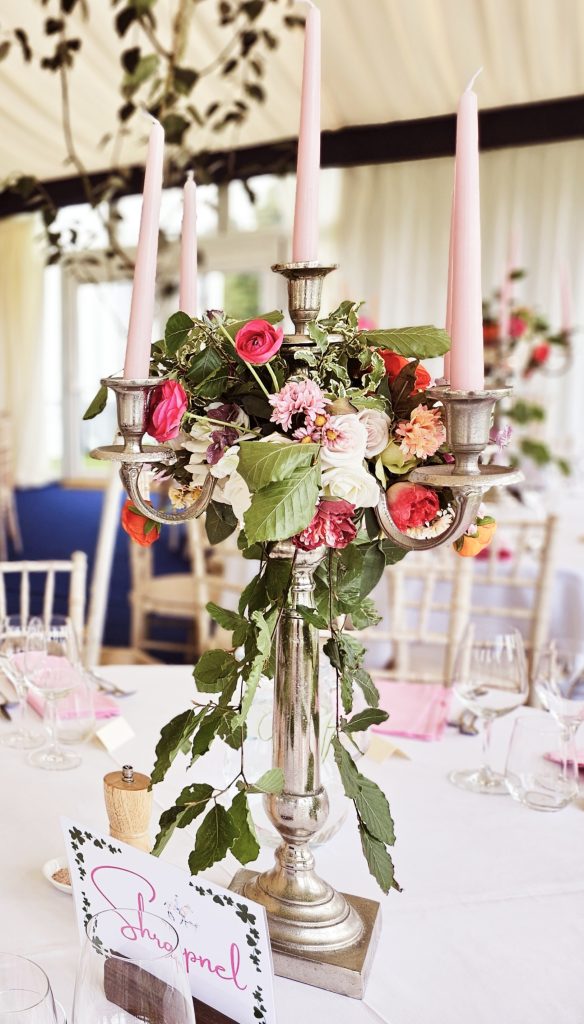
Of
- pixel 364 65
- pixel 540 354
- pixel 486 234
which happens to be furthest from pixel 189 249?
pixel 486 234

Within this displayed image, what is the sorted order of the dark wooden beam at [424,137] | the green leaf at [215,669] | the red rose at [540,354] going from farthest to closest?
the dark wooden beam at [424,137]
the red rose at [540,354]
the green leaf at [215,669]

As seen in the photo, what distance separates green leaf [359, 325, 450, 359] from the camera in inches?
29.5

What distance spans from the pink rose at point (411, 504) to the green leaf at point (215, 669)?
19 cm

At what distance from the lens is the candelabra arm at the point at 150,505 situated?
78cm

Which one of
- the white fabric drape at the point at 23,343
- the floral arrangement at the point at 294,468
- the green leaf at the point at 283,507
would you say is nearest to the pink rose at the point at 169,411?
the floral arrangement at the point at 294,468

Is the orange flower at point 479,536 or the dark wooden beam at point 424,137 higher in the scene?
the dark wooden beam at point 424,137

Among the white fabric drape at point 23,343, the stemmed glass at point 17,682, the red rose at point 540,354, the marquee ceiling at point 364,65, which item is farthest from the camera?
the white fabric drape at point 23,343

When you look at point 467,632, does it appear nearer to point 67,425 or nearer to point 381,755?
point 381,755

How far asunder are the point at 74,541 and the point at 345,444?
20.9 ft

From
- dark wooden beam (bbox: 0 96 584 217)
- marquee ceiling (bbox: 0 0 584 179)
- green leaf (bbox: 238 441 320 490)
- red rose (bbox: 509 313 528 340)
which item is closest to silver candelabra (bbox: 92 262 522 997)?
green leaf (bbox: 238 441 320 490)

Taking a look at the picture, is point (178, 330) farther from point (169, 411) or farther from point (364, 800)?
point (364, 800)

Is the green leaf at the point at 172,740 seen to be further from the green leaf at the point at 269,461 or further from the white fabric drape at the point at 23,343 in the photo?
the white fabric drape at the point at 23,343

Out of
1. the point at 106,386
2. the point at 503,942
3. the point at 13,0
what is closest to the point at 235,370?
the point at 106,386

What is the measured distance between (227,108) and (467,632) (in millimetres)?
4675
